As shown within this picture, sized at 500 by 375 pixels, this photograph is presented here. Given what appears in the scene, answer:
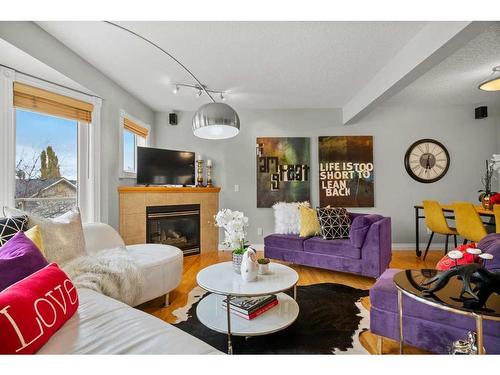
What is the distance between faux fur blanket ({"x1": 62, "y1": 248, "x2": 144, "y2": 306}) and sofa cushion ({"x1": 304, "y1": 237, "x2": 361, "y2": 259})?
2.03m

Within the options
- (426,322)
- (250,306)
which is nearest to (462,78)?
(426,322)

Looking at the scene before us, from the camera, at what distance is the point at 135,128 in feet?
12.4

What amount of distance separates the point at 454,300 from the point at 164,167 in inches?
143

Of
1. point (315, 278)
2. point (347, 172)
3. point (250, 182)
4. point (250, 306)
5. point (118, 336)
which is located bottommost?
point (315, 278)

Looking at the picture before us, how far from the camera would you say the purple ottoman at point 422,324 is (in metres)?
1.31

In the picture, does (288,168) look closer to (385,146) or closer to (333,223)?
(333,223)

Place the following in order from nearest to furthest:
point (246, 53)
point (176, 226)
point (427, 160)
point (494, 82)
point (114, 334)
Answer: point (114, 334), point (246, 53), point (494, 82), point (176, 226), point (427, 160)

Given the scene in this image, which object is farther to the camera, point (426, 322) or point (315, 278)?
point (315, 278)

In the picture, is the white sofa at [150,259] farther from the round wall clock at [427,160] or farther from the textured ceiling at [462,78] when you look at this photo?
the round wall clock at [427,160]

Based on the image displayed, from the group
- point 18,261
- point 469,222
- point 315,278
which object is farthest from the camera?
point 469,222

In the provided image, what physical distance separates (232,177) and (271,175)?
68cm

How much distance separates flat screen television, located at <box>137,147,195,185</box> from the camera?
3.64m
